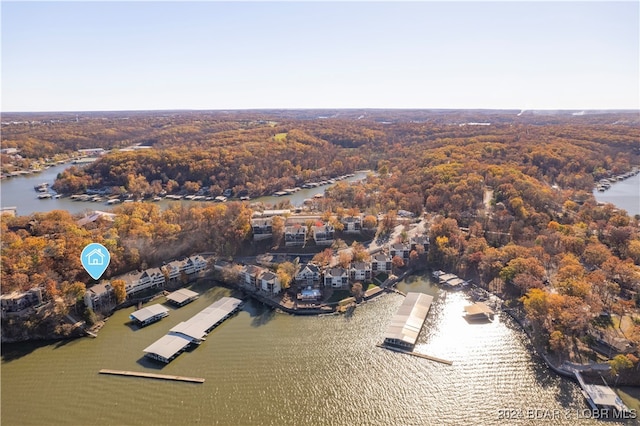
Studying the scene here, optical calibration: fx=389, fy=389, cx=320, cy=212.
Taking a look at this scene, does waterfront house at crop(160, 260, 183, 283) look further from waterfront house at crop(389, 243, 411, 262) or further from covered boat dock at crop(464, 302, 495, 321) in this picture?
covered boat dock at crop(464, 302, 495, 321)

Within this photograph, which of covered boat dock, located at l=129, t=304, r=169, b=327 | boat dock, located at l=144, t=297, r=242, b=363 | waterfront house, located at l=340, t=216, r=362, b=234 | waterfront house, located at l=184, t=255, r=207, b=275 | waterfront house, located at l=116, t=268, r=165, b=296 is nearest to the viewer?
boat dock, located at l=144, t=297, r=242, b=363

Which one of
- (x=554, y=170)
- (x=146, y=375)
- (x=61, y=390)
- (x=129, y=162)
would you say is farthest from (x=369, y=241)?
(x=129, y=162)

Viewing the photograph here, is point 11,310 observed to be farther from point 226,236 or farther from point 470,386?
point 470,386

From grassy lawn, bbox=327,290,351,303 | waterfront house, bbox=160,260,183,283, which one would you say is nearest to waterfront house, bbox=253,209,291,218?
waterfront house, bbox=160,260,183,283

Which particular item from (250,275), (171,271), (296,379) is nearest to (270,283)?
(250,275)

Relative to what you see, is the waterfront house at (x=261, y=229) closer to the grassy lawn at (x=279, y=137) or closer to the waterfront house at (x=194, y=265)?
the waterfront house at (x=194, y=265)

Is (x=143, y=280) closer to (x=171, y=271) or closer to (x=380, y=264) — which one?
(x=171, y=271)
